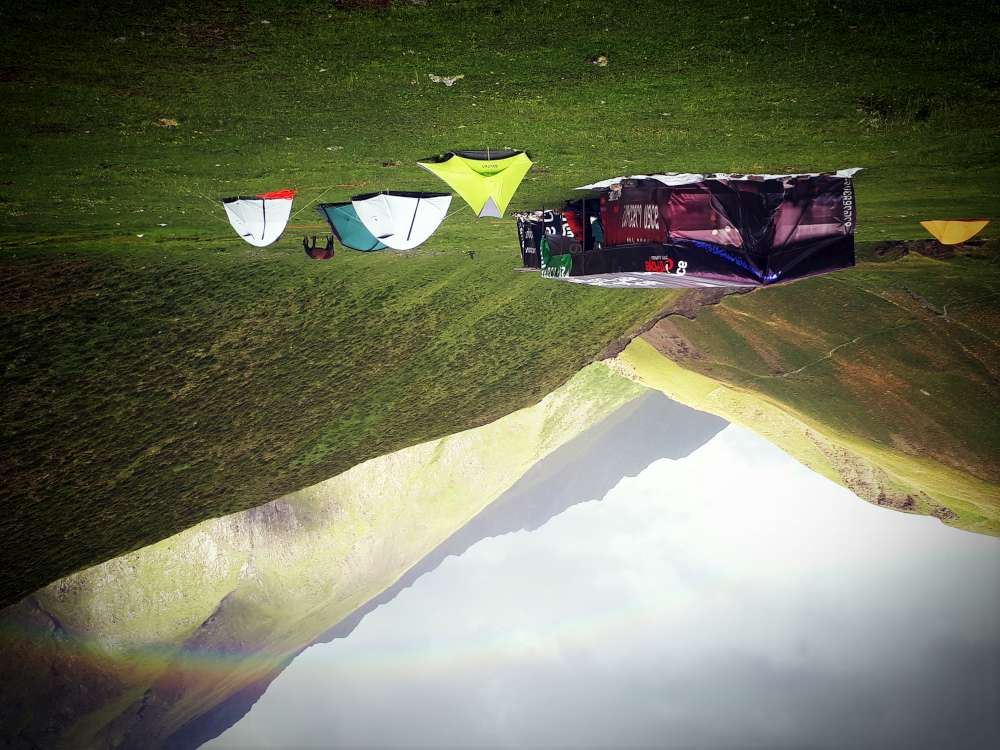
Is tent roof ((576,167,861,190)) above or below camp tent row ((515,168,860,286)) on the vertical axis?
above

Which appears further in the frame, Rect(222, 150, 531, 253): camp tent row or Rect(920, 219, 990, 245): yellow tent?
Rect(920, 219, 990, 245): yellow tent

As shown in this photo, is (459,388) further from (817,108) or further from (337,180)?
(817,108)

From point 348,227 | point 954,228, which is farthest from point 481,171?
point 954,228

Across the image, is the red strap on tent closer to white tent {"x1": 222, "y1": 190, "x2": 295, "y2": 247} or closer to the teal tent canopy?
white tent {"x1": 222, "y1": 190, "x2": 295, "y2": 247}

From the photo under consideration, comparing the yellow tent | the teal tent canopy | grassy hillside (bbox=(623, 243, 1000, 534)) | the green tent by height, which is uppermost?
the green tent

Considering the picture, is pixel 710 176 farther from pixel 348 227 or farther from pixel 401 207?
pixel 348 227

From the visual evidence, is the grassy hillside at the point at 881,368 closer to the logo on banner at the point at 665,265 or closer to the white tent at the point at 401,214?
the logo on banner at the point at 665,265

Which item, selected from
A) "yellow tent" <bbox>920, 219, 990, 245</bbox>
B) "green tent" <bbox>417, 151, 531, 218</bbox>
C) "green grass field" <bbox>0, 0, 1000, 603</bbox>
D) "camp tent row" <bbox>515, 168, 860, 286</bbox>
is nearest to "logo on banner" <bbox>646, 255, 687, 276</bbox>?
"camp tent row" <bbox>515, 168, 860, 286</bbox>

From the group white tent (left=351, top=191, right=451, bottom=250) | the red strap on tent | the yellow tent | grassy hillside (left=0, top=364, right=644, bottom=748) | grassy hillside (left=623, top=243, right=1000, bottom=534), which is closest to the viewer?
the red strap on tent
